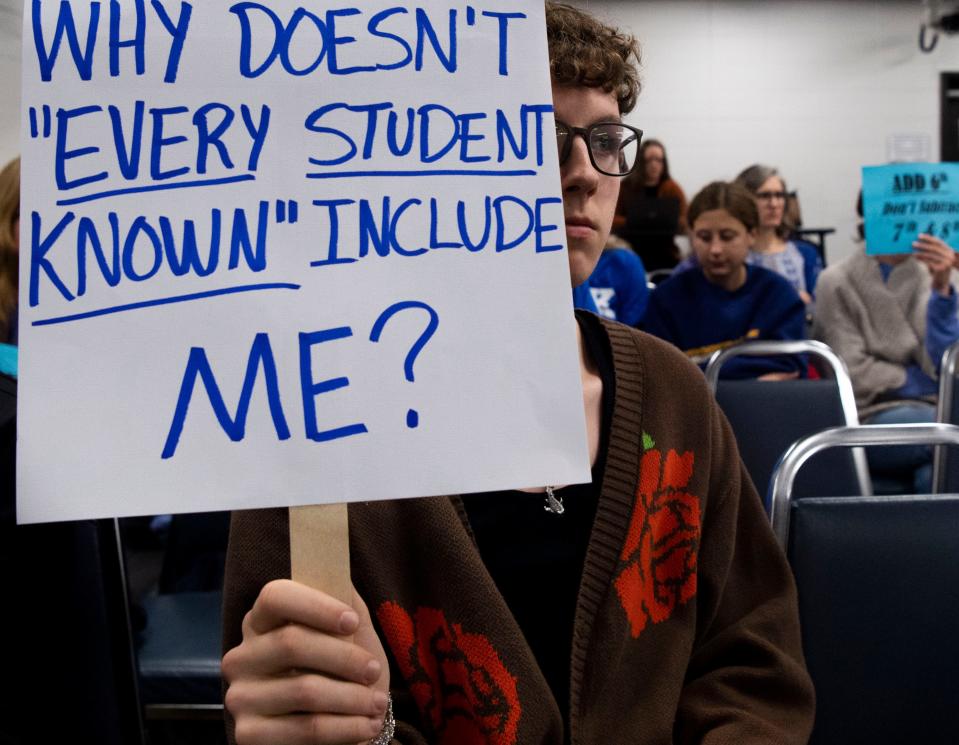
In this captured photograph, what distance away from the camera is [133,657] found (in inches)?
42.4

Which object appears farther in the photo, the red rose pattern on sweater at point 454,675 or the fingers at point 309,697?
the red rose pattern on sweater at point 454,675

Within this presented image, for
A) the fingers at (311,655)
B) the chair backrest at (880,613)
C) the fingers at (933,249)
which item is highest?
the fingers at (933,249)

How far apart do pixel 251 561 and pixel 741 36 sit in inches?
336

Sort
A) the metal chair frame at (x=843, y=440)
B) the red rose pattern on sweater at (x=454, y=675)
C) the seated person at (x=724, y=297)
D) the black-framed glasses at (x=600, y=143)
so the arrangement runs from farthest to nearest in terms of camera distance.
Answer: the seated person at (x=724, y=297)
the metal chair frame at (x=843, y=440)
the black-framed glasses at (x=600, y=143)
the red rose pattern on sweater at (x=454, y=675)

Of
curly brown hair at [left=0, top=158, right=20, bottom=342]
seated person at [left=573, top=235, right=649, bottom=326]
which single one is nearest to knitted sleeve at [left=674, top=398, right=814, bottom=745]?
curly brown hair at [left=0, top=158, right=20, bottom=342]

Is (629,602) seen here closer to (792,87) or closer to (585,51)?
(585,51)

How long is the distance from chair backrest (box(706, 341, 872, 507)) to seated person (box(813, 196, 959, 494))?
30.5 inches

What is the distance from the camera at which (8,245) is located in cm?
176

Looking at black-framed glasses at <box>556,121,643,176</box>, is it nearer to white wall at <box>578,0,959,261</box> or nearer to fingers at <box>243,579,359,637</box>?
fingers at <box>243,579,359,637</box>

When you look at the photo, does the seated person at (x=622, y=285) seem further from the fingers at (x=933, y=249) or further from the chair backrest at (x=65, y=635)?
the chair backrest at (x=65, y=635)

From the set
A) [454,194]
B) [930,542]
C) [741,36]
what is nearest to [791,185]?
[741,36]

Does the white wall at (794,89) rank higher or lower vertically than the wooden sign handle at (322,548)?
higher

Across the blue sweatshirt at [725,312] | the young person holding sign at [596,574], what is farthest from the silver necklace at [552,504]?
the blue sweatshirt at [725,312]

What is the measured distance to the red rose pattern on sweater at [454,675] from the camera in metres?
0.77
